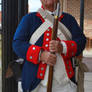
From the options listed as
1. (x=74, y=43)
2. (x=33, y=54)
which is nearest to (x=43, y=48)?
(x=33, y=54)

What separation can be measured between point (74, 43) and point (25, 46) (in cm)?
29

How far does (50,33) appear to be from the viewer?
128 cm

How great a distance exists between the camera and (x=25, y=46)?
4.00 ft

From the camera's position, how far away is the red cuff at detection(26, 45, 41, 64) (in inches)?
47.2

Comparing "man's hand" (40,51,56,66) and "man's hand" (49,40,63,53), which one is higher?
"man's hand" (49,40,63,53)

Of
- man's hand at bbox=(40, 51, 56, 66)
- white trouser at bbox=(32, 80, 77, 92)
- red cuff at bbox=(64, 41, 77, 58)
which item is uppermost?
red cuff at bbox=(64, 41, 77, 58)

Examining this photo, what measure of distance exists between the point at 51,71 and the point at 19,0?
0.73 m

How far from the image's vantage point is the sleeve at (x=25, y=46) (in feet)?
3.95

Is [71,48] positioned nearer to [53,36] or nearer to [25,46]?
[53,36]

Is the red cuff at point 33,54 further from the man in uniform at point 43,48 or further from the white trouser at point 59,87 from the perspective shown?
the white trouser at point 59,87

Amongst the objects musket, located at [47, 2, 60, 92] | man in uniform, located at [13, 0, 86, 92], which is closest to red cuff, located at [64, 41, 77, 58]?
man in uniform, located at [13, 0, 86, 92]

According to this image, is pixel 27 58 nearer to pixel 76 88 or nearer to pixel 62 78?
pixel 62 78

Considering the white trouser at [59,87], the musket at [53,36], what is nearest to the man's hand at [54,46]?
the musket at [53,36]

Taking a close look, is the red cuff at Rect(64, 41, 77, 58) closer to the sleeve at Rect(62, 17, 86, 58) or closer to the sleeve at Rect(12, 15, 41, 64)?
the sleeve at Rect(62, 17, 86, 58)
